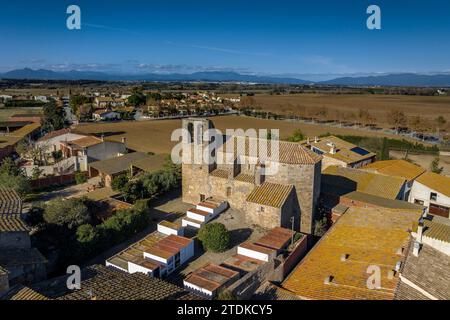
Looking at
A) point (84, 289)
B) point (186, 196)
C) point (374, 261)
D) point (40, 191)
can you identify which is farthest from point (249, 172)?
point (40, 191)

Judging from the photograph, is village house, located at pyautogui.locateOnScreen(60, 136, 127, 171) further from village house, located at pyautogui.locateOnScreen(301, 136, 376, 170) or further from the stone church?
village house, located at pyautogui.locateOnScreen(301, 136, 376, 170)

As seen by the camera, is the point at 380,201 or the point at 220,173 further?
the point at 220,173

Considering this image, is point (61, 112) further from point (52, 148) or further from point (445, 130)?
point (445, 130)

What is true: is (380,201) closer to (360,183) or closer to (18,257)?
(360,183)

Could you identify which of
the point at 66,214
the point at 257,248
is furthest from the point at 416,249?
the point at 66,214

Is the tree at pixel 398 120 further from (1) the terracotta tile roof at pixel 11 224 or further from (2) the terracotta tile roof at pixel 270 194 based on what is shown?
(1) the terracotta tile roof at pixel 11 224
